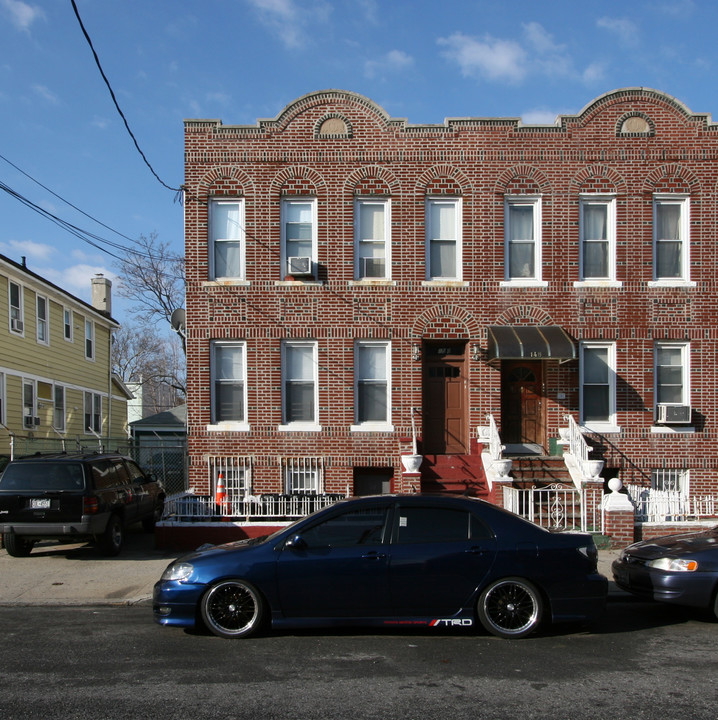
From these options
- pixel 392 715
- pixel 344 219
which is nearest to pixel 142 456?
pixel 344 219

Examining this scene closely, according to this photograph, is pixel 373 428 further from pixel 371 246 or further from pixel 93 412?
pixel 93 412

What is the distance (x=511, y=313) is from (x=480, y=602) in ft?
30.8

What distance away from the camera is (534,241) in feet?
53.2

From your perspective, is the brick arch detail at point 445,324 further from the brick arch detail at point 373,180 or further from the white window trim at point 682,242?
the white window trim at point 682,242

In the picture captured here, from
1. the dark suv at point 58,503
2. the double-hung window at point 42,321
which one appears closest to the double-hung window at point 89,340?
the double-hung window at point 42,321

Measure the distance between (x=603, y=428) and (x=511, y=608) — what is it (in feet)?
29.9

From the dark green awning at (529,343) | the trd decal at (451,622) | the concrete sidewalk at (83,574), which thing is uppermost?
the dark green awning at (529,343)

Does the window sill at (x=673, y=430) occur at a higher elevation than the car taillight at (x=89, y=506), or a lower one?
higher

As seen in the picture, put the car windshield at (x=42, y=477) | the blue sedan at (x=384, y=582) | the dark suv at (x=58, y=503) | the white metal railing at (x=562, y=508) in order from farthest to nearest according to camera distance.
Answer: the white metal railing at (x=562, y=508) → the car windshield at (x=42, y=477) → the dark suv at (x=58, y=503) → the blue sedan at (x=384, y=582)

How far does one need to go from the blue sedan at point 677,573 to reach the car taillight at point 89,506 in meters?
7.86

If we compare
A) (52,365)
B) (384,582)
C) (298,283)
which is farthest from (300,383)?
(52,365)

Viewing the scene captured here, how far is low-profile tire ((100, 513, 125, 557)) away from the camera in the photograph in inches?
487

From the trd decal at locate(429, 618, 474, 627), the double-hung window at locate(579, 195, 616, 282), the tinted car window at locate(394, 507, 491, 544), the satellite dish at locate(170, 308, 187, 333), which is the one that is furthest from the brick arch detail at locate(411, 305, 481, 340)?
the trd decal at locate(429, 618, 474, 627)

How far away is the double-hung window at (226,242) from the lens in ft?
53.4
